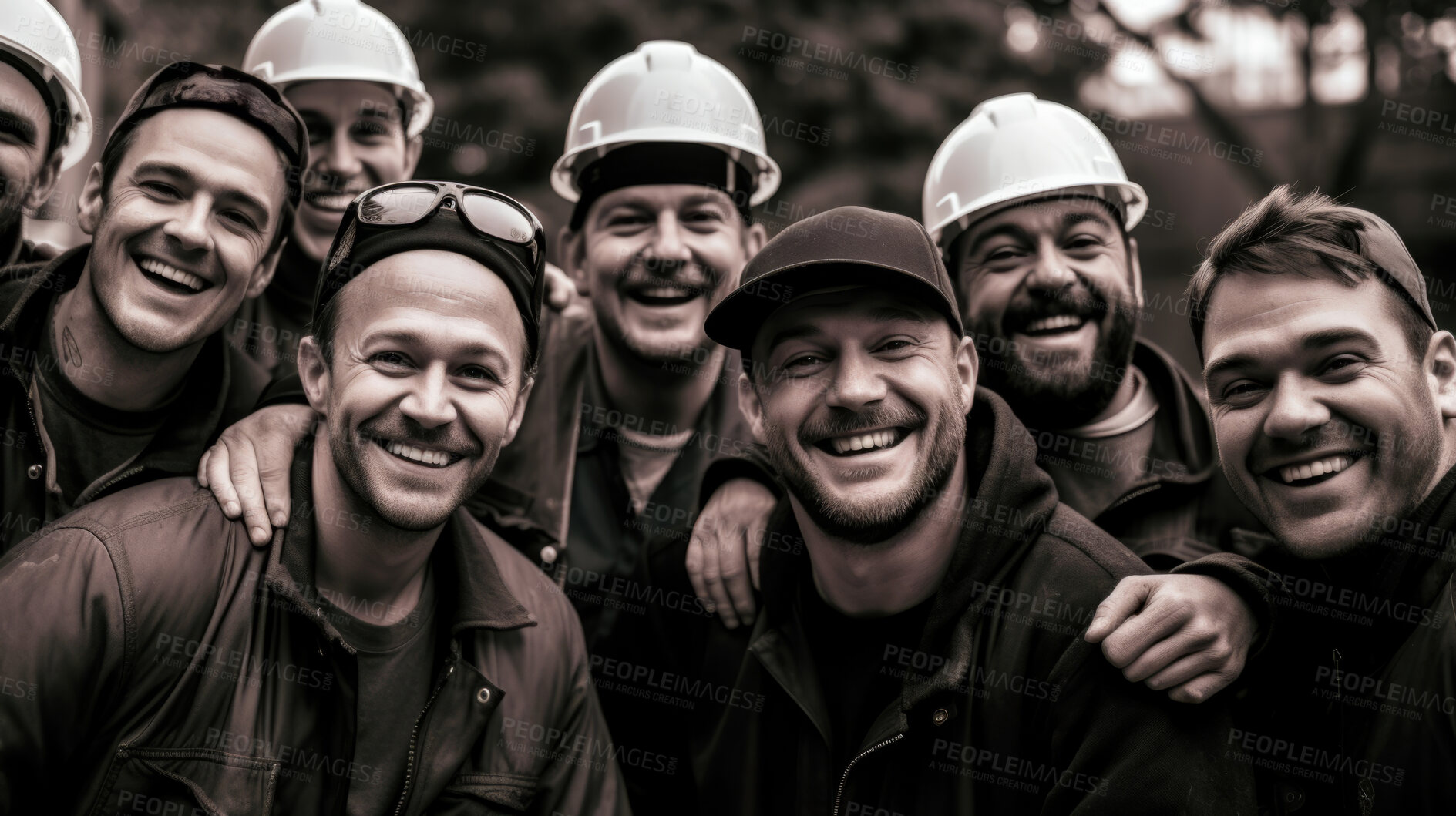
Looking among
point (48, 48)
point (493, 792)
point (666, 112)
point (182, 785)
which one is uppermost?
point (666, 112)

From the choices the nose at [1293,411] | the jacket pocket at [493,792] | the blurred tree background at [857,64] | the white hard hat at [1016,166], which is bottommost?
the jacket pocket at [493,792]

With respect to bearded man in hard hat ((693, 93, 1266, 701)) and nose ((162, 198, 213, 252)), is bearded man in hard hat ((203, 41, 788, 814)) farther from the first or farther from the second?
nose ((162, 198, 213, 252))

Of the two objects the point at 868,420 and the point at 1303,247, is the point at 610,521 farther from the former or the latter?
the point at 1303,247

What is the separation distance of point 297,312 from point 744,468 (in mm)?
2372

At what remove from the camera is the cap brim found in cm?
373

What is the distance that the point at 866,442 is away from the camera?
384 centimetres

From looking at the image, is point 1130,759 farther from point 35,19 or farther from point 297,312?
point 35,19

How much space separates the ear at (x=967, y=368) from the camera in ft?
A: 13.1

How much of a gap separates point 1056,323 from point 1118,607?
1.89 meters

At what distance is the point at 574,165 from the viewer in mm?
5883

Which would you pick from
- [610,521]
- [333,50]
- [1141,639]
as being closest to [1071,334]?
[1141,639]

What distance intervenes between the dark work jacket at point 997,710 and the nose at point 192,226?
7.37 ft

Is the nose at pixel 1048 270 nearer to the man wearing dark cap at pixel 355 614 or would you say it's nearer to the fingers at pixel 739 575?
the fingers at pixel 739 575

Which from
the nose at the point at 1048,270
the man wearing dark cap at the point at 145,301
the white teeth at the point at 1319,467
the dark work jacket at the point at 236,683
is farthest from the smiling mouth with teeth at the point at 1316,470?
the man wearing dark cap at the point at 145,301
